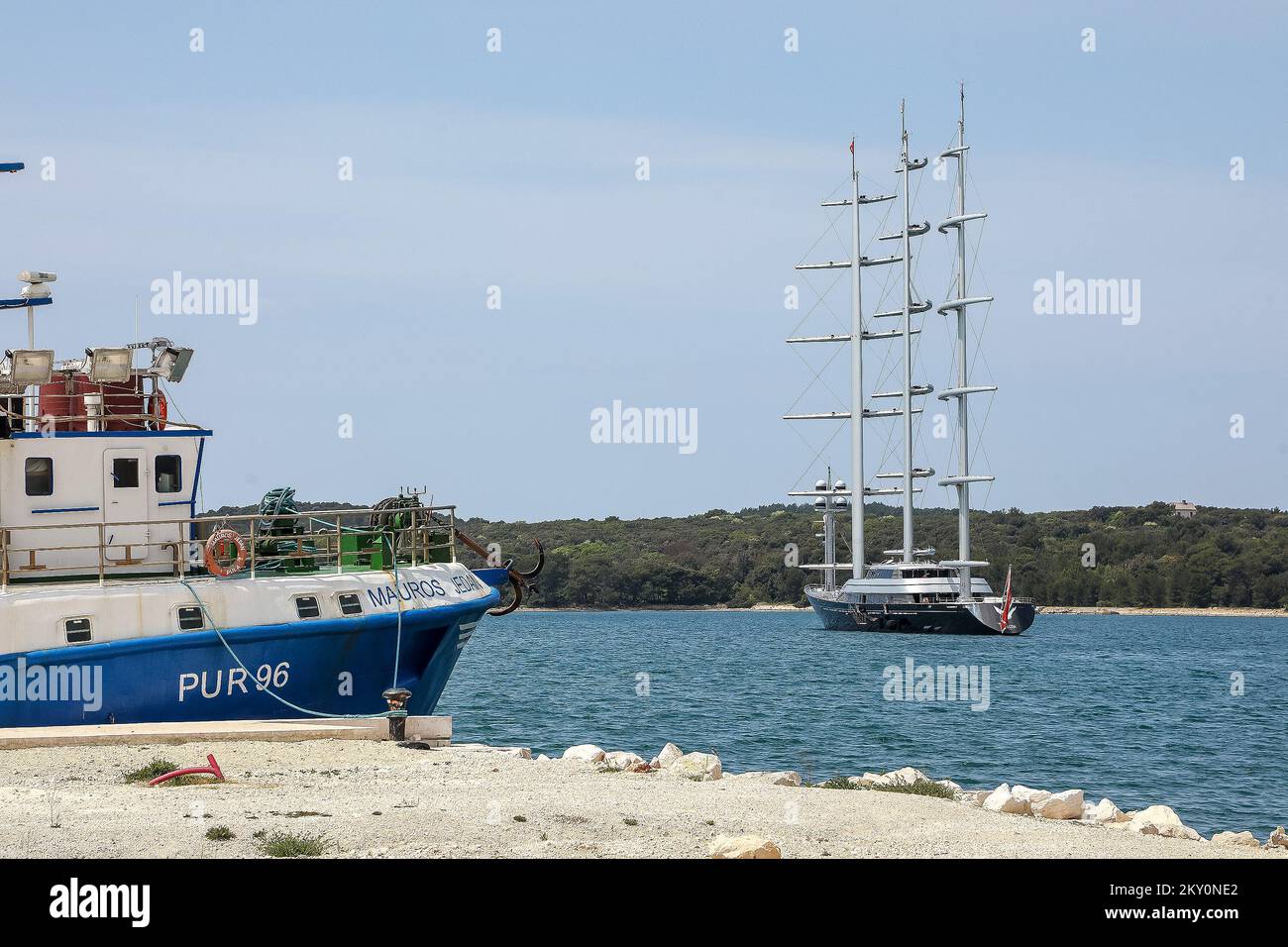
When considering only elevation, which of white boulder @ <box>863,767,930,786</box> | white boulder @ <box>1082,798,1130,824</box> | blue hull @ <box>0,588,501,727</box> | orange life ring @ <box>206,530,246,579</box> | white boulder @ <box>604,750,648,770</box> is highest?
orange life ring @ <box>206,530,246,579</box>

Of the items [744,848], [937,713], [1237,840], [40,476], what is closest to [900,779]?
[1237,840]

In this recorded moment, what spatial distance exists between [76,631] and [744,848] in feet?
36.3

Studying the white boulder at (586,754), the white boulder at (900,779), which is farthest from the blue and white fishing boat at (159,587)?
the white boulder at (900,779)

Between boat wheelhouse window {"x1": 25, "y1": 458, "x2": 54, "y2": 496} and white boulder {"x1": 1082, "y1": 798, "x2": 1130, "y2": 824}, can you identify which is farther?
boat wheelhouse window {"x1": 25, "y1": 458, "x2": 54, "y2": 496}

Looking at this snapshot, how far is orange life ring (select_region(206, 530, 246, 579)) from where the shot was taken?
67.7 ft

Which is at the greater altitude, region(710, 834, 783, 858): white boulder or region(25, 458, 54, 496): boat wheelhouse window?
region(25, 458, 54, 496): boat wheelhouse window

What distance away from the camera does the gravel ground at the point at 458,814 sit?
1286 centimetres

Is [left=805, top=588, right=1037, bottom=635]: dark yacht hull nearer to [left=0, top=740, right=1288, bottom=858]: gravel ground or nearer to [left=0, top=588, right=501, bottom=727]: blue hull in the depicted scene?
[left=0, top=588, right=501, bottom=727]: blue hull

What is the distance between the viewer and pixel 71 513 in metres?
21.2

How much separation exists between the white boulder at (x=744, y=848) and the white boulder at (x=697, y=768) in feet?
17.3

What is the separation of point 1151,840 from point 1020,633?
283ft

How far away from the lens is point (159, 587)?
800 inches

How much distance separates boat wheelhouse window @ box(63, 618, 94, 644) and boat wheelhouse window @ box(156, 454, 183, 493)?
8.02 feet

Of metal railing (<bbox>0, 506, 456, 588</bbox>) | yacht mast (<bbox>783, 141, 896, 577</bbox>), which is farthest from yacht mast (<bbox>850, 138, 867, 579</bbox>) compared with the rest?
metal railing (<bbox>0, 506, 456, 588</bbox>)
